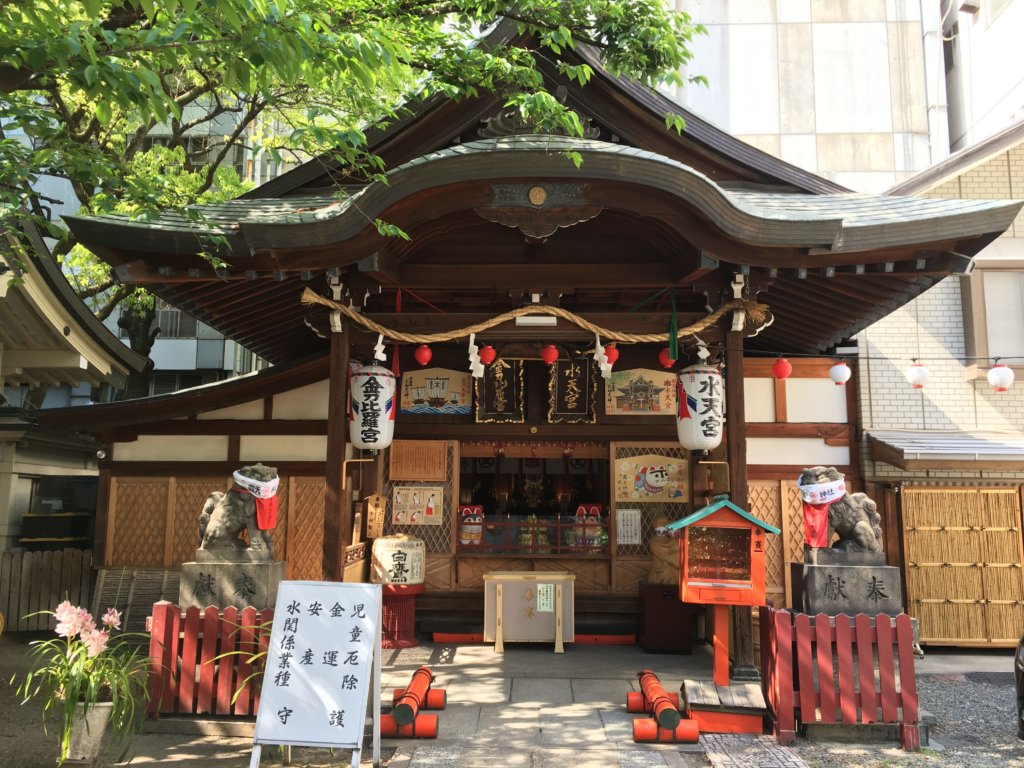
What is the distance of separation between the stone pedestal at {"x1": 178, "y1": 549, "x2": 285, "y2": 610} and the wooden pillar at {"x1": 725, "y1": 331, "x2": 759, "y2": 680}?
4498 mm

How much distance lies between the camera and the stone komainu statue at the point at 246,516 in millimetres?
7305

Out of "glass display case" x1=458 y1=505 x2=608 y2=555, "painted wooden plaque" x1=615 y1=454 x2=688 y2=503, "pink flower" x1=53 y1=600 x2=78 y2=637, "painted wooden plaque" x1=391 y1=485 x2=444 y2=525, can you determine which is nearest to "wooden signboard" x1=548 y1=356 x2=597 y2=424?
"painted wooden plaque" x1=615 y1=454 x2=688 y2=503

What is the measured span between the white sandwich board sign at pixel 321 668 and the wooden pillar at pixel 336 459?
162cm

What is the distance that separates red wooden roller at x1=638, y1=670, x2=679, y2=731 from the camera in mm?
6367

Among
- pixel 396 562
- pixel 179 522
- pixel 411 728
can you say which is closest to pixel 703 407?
pixel 411 728

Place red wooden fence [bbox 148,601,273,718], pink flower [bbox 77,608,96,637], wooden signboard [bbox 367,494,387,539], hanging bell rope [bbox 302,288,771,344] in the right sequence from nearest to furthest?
pink flower [bbox 77,608,96,637] < red wooden fence [bbox 148,601,273,718] < hanging bell rope [bbox 302,288,771,344] < wooden signboard [bbox 367,494,387,539]

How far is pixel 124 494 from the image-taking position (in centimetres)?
1087

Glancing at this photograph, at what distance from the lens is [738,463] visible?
7.73 m

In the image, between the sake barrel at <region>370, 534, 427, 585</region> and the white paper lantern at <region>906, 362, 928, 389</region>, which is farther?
the white paper lantern at <region>906, 362, 928, 389</region>

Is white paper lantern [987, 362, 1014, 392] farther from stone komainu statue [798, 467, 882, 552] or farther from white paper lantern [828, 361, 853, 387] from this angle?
stone komainu statue [798, 467, 882, 552]

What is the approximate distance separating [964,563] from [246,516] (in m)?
9.47

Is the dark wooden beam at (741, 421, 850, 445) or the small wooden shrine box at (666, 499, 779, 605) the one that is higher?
the dark wooden beam at (741, 421, 850, 445)

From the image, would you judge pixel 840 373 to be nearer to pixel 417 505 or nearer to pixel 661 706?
pixel 661 706

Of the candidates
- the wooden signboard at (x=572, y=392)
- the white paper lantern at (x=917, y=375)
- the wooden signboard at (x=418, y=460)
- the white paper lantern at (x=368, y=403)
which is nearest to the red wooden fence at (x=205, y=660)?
the white paper lantern at (x=368, y=403)
